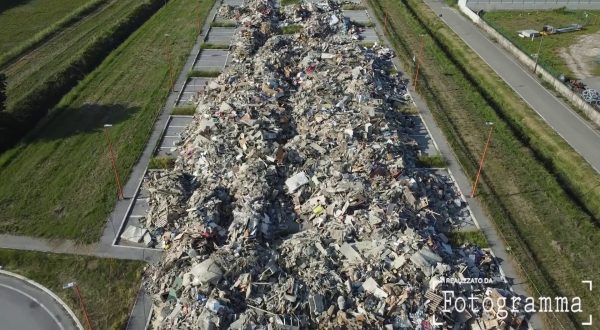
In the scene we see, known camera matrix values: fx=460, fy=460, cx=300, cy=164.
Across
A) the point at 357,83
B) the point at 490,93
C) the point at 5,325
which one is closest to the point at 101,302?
the point at 5,325

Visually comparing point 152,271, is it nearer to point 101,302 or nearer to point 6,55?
point 101,302

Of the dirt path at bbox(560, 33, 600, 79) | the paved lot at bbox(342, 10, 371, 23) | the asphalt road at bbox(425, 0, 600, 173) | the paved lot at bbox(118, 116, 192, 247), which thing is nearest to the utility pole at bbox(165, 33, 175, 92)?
the paved lot at bbox(118, 116, 192, 247)

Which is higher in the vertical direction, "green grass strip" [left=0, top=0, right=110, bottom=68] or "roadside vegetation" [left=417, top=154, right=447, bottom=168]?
"green grass strip" [left=0, top=0, right=110, bottom=68]

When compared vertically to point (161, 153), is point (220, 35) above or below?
above

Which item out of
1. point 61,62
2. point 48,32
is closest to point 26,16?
point 48,32

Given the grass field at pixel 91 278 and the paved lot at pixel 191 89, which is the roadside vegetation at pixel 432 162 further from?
the paved lot at pixel 191 89

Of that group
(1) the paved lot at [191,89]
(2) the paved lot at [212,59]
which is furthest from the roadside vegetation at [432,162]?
(2) the paved lot at [212,59]

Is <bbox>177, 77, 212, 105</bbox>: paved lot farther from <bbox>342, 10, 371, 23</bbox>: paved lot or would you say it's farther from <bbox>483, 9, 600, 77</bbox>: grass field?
<bbox>483, 9, 600, 77</bbox>: grass field

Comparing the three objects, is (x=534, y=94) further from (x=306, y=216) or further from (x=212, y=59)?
(x=212, y=59)
